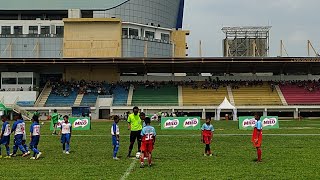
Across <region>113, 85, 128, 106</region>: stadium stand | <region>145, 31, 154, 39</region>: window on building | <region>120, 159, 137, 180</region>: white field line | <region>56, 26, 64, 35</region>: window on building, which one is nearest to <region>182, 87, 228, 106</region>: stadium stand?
<region>113, 85, 128, 106</region>: stadium stand

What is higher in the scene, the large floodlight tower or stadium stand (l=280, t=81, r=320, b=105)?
the large floodlight tower

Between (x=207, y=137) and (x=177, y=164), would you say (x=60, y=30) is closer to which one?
(x=207, y=137)

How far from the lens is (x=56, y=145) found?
25.9m

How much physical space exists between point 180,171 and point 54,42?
7321cm

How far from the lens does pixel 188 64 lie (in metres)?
77.1

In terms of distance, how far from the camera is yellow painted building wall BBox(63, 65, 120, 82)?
8044 cm

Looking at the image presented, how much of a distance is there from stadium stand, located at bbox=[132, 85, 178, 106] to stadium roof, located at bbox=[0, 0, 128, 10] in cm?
1978

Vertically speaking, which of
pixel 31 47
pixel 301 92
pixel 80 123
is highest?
pixel 31 47

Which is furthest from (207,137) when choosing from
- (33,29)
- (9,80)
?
(33,29)

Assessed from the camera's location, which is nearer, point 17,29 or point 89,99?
point 89,99

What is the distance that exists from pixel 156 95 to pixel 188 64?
756 centimetres

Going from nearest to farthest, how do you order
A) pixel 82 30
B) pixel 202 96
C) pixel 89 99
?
pixel 89 99
pixel 202 96
pixel 82 30

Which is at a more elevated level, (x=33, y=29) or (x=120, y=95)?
(x=33, y=29)

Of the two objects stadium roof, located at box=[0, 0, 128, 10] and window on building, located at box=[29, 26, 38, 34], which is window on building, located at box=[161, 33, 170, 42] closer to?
stadium roof, located at box=[0, 0, 128, 10]
